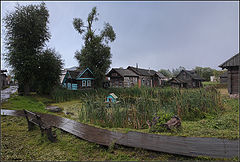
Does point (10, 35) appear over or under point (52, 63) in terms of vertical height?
over

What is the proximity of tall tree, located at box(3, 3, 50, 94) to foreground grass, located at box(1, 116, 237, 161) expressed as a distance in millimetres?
10873

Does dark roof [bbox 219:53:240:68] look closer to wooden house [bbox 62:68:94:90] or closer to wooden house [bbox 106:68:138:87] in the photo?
wooden house [bbox 106:68:138:87]

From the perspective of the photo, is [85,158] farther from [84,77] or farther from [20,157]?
[84,77]

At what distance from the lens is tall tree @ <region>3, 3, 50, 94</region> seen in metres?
13.0

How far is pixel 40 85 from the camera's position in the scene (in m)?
15.0

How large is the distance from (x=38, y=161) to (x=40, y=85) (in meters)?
14.3

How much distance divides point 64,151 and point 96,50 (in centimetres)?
1714

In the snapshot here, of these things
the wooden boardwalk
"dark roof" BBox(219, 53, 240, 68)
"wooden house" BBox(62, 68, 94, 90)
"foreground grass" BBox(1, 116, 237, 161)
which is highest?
"dark roof" BBox(219, 53, 240, 68)

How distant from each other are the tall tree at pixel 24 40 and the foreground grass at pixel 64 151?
1087 centimetres

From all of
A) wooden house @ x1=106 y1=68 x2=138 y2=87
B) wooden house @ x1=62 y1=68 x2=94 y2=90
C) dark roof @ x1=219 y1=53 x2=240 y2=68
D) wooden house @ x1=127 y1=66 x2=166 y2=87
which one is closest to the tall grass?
dark roof @ x1=219 y1=53 x2=240 y2=68

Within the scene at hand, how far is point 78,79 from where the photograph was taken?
58.7ft

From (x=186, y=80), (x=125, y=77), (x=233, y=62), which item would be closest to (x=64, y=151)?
(x=233, y=62)

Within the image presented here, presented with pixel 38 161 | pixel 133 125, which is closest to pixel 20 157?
pixel 38 161

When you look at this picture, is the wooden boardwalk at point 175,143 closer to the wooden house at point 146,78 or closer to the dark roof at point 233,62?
the dark roof at point 233,62
